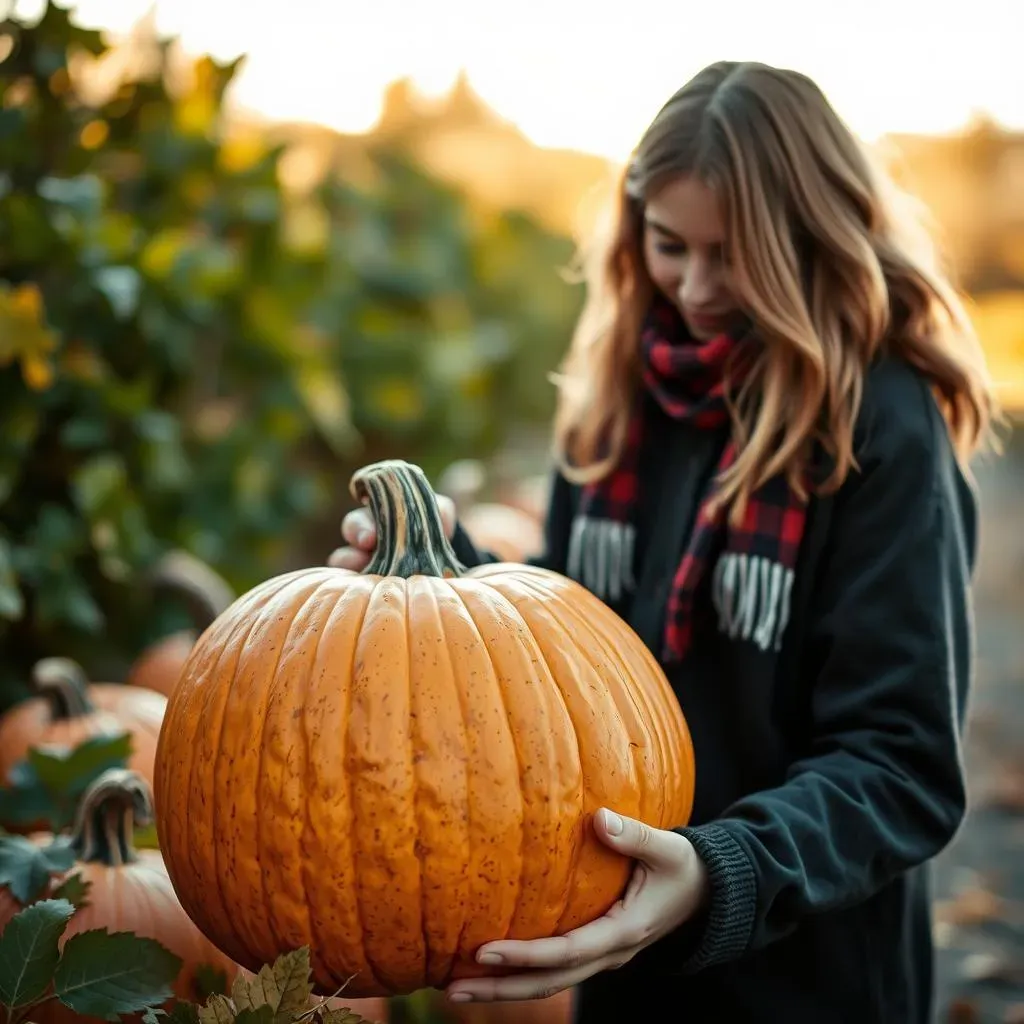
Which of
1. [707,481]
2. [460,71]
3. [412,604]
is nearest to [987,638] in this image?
[460,71]

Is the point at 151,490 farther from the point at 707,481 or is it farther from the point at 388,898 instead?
the point at 388,898

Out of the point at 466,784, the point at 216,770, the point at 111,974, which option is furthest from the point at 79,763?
the point at 466,784

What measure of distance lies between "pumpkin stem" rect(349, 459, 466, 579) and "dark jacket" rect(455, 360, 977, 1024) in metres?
0.38

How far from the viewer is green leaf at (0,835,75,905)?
174cm

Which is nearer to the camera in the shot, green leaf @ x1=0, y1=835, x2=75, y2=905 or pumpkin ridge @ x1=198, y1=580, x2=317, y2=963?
pumpkin ridge @ x1=198, y1=580, x2=317, y2=963

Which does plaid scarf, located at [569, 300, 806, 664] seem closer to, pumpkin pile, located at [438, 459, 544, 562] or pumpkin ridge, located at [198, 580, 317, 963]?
pumpkin ridge, located at [198, 580, 317, 963]

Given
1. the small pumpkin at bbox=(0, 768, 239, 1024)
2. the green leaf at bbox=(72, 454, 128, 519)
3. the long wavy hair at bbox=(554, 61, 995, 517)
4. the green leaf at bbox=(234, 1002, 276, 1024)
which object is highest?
the long wavy hair at bbox=(554, 61, 995, 517)

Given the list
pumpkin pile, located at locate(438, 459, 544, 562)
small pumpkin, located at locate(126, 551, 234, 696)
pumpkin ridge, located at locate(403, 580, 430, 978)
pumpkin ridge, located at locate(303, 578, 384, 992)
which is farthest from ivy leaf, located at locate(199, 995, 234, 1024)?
pumpkin pile, located at locate(438, 459, 544, 562)

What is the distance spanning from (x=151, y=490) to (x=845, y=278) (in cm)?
245

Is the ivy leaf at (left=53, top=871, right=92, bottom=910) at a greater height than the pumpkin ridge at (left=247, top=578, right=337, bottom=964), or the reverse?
the pumpkin ridge at (left=247, top=578, right=337, bottom=964)

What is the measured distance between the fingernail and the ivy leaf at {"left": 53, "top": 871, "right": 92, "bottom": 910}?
2.60ft

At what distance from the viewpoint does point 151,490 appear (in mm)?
3684

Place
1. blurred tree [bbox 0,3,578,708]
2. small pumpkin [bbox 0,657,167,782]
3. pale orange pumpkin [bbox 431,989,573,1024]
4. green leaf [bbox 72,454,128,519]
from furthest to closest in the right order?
green leaf [bbox 72,454,128,519] → blurred tree [bbox 0,3,578,708] → small pumpkin [bbox 0,657,167,782] → pale orange pumpkin [bbox 431,989,573,1024]

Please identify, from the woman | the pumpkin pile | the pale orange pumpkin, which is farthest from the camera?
the pumpkin pile
